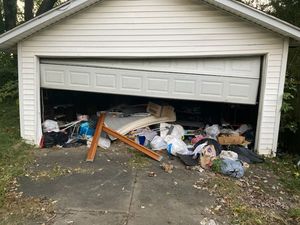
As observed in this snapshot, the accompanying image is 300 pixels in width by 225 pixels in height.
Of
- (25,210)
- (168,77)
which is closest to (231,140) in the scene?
(168,77)

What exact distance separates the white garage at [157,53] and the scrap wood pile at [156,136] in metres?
0.54

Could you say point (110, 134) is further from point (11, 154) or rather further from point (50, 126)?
point (11, 154)

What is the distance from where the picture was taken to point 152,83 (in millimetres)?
Answer: 7621

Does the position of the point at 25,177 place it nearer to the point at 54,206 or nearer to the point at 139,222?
the point at 54,206

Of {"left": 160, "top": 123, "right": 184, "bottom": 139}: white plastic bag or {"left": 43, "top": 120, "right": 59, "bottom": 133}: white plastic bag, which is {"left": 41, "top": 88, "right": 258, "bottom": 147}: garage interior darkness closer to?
{"left": 43, "top": 120, "right": 59, "bottom": 133}: white plastic bag

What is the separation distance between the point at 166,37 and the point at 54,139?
384 cm

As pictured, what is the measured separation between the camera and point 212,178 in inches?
241

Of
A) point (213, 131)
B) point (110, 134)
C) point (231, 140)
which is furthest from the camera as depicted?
point (213, 131)

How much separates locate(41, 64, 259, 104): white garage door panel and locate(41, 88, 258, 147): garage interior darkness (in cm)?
106

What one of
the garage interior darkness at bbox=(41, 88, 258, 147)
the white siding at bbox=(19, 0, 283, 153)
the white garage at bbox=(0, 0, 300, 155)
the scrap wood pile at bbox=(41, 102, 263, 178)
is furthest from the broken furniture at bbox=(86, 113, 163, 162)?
the white siding at bbox=(19, 0, 283, 153)

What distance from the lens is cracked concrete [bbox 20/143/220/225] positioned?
465 cm

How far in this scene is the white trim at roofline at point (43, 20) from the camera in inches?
268

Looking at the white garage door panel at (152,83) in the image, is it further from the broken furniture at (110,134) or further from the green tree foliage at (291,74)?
the green tree foliage at (291,74)

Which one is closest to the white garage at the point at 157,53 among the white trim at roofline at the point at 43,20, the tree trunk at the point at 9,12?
the white trim at roofline at the point at 43,20
